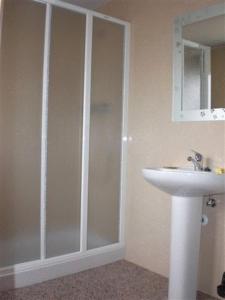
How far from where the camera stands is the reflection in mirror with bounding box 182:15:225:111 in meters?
2.17

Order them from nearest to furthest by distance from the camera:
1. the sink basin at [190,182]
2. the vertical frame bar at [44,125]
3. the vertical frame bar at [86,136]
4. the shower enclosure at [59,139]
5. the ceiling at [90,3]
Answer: the sink basin at [190,182] < the shower enclosure at [59,139] < the vertical frame bar at [44,125] < the vertical frame bar at [86,136] < the ceiling at [90,3]

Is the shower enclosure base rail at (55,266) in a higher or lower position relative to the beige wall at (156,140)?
lower

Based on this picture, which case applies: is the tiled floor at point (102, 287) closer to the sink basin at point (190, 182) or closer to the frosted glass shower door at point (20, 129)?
the frosted glass shower door at point (20, 129)

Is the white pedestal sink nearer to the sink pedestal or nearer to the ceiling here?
the sink pedestal

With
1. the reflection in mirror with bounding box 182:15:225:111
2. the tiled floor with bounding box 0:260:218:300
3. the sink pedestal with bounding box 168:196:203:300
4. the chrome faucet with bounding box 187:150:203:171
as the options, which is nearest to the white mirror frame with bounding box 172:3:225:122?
the reflection in mirror with bounding box 182:15:225:111

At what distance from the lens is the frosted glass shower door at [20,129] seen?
2.23 metres

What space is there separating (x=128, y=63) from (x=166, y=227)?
1439 mm

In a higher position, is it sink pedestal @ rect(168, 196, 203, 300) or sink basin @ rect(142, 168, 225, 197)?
sink basin @ rect(142, 168, 225, 197)

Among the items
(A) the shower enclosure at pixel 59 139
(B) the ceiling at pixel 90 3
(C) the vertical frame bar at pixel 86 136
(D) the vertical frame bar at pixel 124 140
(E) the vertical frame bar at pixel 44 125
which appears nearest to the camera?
(A) the shower enclosure at pixel 59 139

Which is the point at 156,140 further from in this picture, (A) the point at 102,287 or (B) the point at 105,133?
(A) the point at 102,287

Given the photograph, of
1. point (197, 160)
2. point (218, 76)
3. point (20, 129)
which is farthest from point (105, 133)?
point (218, 76)

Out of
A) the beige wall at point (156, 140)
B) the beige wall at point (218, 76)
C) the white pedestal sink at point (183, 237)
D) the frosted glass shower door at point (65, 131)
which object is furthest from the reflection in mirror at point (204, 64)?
the frosted glass shower door at point (65, 131)

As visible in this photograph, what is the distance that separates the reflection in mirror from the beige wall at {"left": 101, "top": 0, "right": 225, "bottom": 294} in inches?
5.4

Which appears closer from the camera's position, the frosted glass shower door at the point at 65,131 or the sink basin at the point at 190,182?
the sink basin at the point at 190,182
